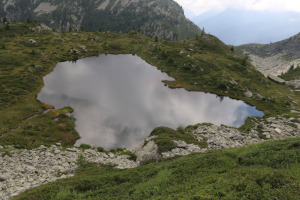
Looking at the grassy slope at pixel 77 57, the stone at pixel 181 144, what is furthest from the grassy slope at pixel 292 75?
the stone at pixel 181 144

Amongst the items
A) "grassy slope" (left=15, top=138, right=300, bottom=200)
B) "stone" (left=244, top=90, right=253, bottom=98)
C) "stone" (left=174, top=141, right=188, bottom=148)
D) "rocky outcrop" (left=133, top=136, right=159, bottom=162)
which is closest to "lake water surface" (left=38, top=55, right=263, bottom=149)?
"rocky outcrop" (left=133, top=136, right=159, bottom=162)

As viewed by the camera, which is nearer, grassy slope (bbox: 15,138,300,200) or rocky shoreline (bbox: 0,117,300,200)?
grassy slope (bbox: 15,138,300,200)

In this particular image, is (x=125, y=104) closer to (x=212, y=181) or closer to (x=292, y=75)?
(x=212, y=181)

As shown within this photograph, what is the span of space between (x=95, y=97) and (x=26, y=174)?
36.0 metres

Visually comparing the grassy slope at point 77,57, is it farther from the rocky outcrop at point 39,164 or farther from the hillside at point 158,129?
the rocky outcrop at point 39,164

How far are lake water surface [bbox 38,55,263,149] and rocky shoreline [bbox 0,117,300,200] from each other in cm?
675

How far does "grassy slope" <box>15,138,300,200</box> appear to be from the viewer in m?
9.72

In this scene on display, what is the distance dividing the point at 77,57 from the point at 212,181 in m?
108

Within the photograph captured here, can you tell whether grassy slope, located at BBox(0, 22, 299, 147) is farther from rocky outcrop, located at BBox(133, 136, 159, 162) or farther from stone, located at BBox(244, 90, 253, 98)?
rocky outcrop, located at BBox(133, 136, 159, 162)

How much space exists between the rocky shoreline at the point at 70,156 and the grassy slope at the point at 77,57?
6.09 metres

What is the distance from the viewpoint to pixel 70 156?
92.6 ft

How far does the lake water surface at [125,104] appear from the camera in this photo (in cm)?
4109

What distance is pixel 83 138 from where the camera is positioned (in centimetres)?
3784

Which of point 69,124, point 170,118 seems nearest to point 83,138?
point 69,124
